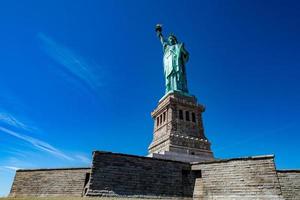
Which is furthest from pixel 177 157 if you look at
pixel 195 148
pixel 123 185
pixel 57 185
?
pixel 57 185

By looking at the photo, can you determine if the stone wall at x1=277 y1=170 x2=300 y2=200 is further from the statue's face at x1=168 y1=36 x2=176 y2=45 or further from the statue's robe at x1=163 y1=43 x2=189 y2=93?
the statue's face at x1=168 y1=36 x2=176 y2=45

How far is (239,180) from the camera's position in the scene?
1573 cm

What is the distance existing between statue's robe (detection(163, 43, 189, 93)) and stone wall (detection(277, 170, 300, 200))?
17.6 m

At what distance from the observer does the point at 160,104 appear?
3133 centimetres

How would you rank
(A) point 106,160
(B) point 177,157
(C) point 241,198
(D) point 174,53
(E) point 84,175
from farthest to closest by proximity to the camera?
(D) point 174,53
(B) point 177,157
(E) point 84,175
(A) point 106,160
(C) point 241,198

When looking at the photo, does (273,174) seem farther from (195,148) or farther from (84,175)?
(84,175)

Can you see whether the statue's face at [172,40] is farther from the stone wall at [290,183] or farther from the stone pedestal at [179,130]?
the stone wall at [290,183]

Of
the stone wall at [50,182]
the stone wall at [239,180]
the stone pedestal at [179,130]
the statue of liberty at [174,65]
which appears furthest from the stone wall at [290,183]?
the statue of liberty at [174,65]

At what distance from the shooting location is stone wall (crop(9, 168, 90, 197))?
17453mm

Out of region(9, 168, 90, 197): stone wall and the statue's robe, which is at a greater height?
the statue's robe

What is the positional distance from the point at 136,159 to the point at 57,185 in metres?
7.07

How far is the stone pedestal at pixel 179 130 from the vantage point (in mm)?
24500

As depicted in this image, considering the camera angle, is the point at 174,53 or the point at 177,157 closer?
the point at 177,157

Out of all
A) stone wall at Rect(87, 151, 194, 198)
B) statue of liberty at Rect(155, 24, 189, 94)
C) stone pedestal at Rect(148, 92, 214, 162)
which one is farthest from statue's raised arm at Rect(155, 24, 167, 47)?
stone wall at Rect(87, 151, 194, 198)
